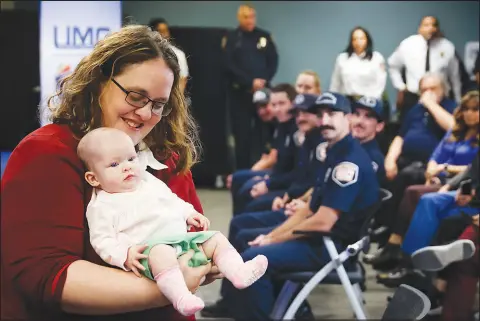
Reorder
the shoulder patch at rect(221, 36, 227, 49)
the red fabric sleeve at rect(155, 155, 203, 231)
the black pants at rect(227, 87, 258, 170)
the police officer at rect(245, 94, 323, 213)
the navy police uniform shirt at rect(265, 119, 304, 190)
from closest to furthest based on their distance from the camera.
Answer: the red fabric sleeve at rect(155, 155, 203, 231) < the police officer at rect(245, 94, 323, 213) < the navy police uniform shirt at rect(265, 119, 304, 190) < the black pants at rect(227, 87, 258, 170) < the shoulder patch at rect(221, 36, 227, 49)

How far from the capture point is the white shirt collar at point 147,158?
987 millimetres

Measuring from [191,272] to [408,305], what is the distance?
0.61 metres

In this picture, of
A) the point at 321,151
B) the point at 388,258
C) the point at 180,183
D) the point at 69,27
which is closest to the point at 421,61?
the point at 388,258

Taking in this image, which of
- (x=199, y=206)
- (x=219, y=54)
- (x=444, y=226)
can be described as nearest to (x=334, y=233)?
(x=444, y=226)

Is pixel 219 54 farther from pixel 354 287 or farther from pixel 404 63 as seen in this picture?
pixel 354 287

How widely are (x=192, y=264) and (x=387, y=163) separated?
4005 millimetres

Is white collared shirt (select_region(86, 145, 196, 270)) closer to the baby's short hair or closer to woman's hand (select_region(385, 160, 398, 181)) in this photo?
the baby's short hair

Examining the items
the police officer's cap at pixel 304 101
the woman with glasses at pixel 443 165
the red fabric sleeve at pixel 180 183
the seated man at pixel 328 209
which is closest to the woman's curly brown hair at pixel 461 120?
the woman with glasses at pixel 443 165

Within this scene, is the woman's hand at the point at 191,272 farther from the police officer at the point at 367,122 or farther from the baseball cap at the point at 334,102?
the police officer at the point at 367,122

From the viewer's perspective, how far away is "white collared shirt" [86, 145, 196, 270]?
3.02ft

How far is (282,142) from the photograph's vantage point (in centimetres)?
425

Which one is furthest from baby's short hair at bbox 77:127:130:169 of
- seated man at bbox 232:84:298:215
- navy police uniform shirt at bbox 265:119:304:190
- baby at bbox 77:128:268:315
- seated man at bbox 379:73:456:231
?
seated man at bbox 379:73:456:231

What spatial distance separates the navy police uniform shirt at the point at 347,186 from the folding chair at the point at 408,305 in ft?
4.52

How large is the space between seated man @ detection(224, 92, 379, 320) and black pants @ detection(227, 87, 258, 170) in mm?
2183
